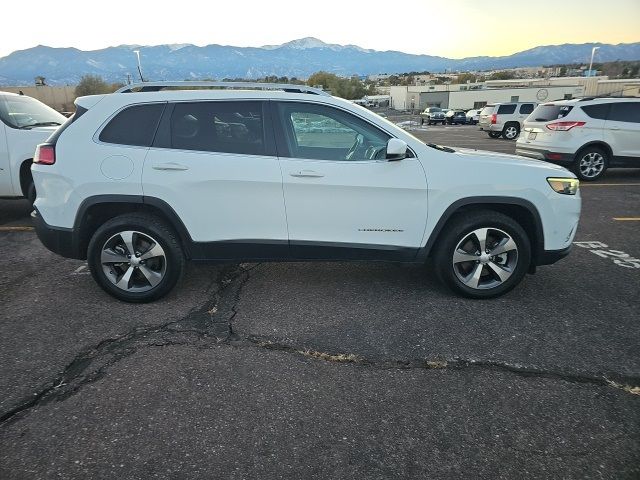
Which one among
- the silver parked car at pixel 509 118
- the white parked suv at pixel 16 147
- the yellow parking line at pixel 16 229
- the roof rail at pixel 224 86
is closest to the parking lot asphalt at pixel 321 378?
the roof rail at pixel 224 86

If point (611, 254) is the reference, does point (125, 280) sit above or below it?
above

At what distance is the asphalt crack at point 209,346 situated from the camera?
2.80 metres

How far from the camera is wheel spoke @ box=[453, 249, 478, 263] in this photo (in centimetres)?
388

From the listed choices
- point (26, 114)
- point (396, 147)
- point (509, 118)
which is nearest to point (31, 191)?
point (26, 114)

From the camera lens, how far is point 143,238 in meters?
3.83

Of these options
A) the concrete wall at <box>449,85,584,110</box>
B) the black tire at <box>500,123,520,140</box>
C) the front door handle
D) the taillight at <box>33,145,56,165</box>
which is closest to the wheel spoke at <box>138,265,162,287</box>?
the taillight at <box>33,145,56,165</box>

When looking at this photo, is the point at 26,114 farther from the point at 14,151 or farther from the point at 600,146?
the point at 600,146

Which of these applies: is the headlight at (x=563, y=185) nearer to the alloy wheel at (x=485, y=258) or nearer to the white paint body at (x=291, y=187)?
the white paint body at (x=291, y=187)

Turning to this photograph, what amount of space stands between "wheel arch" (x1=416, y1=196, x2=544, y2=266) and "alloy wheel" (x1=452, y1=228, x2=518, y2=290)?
207 millimetres

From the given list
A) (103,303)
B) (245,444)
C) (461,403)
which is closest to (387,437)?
(461,403)

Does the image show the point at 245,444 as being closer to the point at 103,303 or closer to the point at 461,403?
the point at 461,403

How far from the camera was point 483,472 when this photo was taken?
7.09 feet

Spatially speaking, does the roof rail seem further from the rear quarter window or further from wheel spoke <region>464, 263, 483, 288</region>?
wheel spoke <region>464, 263, 483, 288</region>

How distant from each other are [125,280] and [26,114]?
448 centimetres
